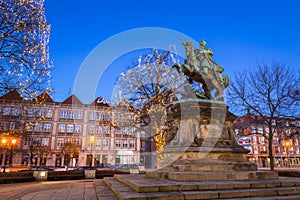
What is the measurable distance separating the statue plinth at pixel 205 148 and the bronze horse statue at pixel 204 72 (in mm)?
808

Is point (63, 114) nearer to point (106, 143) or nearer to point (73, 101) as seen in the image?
point (73, 101)

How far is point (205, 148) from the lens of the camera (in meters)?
7.45

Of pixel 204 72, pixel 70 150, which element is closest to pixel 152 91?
pixel 204 72

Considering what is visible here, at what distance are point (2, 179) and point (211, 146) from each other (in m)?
14.5

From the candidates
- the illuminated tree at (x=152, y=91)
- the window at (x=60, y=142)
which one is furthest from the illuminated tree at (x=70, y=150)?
the illuminated tree at (x=152, y=91)

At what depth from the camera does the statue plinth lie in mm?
6852

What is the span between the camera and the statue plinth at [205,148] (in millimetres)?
6852

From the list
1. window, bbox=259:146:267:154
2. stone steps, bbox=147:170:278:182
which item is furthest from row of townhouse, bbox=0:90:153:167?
stone steps, bbox=147:170:278:182

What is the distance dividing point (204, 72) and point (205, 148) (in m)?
3.42

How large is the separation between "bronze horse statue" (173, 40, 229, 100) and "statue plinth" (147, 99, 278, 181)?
2.65 ft

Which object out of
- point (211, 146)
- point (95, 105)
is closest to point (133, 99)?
point (211, 146)

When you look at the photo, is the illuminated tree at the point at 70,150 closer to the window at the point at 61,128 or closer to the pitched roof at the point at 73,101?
the window at the point at 61,128

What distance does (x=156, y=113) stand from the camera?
688 inches

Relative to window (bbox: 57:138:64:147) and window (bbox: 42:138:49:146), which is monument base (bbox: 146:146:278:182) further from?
window (bbox: 42:138:49:146)
